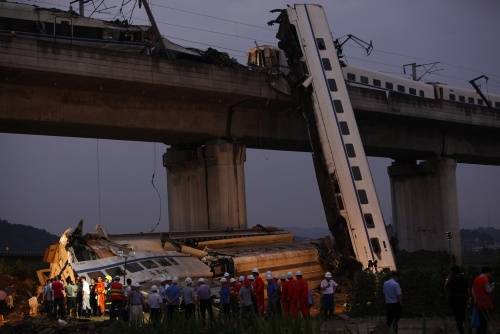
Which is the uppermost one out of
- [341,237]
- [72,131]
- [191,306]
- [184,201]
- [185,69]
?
[185,69]

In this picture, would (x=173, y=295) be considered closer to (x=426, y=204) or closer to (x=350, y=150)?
(x=350, y=150)

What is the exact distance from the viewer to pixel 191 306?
73.3 feet

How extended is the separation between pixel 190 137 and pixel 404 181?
69.8ft

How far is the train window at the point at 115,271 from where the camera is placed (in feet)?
82.4

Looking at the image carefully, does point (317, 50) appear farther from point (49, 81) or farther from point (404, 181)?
point (404, 181)

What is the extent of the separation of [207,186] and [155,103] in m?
5.34

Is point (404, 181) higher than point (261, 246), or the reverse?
point (404, 181)

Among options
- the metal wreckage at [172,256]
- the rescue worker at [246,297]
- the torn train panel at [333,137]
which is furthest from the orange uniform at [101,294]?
the torn train panel at [333,137]

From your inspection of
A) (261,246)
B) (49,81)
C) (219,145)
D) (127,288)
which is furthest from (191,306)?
(219,145)

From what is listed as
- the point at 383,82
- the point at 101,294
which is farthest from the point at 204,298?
the point at 383,82

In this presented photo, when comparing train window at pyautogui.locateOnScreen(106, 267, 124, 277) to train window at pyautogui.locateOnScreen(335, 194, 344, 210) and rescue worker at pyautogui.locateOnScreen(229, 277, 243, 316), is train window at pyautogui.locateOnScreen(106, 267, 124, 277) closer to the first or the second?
rescue worker at pyautogui.locateOnScreen(229, 277, 243, 316)

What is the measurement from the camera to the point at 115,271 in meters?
25.2

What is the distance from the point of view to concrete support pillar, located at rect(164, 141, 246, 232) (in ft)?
120

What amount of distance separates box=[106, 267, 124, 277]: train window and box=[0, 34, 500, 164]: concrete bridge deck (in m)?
7.92
